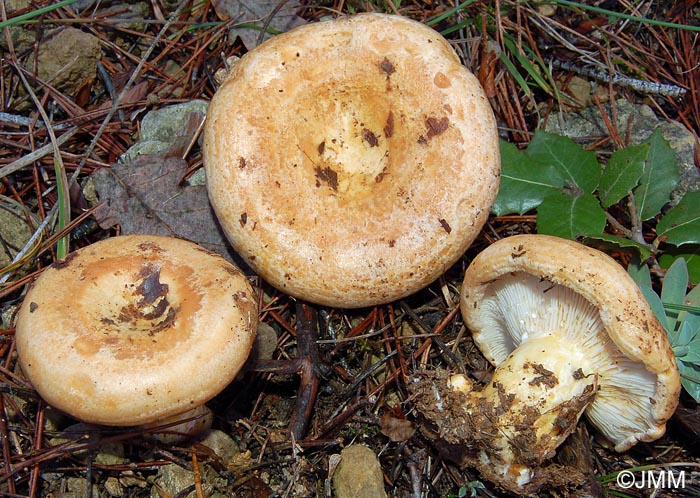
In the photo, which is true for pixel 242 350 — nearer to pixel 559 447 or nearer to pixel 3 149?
pixel 559 447

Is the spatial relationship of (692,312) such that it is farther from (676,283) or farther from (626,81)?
(626,81)

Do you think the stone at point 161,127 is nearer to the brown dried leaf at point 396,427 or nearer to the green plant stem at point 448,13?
the green plant stem at point 448,13

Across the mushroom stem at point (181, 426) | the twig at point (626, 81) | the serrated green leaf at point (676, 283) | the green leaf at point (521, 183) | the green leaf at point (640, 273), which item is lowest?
the mushroom stem at point (181, 426)

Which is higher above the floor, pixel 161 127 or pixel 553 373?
pixel 161 127

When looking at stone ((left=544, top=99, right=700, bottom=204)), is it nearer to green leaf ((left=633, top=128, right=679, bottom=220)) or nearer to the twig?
the twig

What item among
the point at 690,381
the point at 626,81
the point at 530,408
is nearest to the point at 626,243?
the point at 690,381

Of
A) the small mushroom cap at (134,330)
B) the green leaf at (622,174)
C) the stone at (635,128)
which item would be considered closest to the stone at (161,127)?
the small mushroom cap at (134,330)
